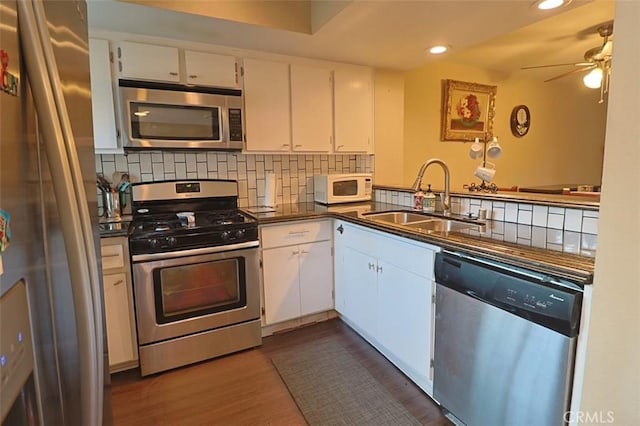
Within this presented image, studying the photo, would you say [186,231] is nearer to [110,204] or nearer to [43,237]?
[110,204]

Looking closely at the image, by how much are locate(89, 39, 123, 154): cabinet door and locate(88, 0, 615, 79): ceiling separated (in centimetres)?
15

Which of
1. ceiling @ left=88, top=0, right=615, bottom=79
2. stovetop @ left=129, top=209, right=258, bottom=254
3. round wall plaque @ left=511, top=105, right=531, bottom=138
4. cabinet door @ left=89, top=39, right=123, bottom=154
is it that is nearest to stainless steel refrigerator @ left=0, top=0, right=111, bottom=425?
stovetop @ left=129, top=209, right=258, bottom=254

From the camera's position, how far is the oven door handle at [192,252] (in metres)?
2.00

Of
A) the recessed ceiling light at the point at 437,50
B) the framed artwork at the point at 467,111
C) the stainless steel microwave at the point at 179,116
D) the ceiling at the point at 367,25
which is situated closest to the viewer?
the ceiling at the point at 367,25

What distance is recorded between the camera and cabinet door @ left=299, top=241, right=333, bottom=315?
2586 millimetres

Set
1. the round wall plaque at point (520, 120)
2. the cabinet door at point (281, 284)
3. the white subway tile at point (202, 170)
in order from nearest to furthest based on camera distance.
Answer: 1. the cabinet door at point (281, 284)
2. the white subway tile at point (202, 170)
3. the round wall plaque at point (520, 120)

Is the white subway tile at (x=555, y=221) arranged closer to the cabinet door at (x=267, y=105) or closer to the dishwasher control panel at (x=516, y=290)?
the dishwasher control panel at (x=516, y=290)

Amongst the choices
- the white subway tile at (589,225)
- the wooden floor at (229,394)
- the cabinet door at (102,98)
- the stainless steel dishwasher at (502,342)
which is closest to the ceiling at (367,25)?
the cabinet door at (102,98)

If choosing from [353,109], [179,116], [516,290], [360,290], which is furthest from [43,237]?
[353,109]

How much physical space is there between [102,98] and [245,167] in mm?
1093

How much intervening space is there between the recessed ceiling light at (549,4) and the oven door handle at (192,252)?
2148 mm

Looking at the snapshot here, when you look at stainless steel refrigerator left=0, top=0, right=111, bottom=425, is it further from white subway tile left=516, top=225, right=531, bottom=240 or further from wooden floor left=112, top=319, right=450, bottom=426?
white subway tile left=516, top=225, right=531, bottom=240

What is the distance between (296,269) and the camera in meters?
2.55

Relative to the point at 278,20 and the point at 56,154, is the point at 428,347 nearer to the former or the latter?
the point at 56,154
